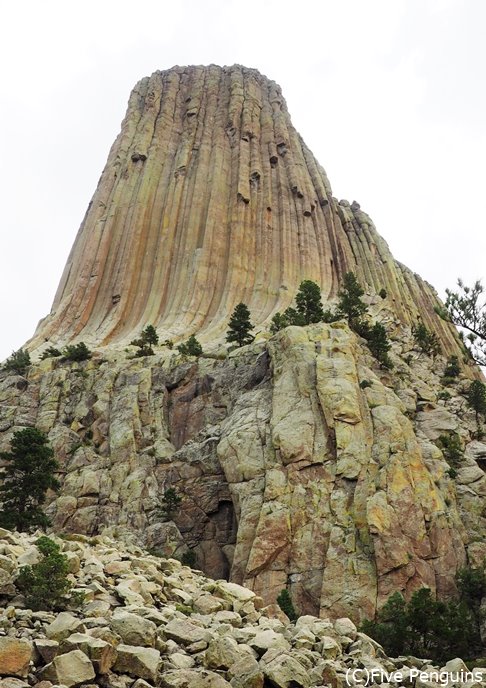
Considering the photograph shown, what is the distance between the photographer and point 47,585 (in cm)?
1532

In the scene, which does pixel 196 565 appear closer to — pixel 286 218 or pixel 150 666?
pixel 150 666

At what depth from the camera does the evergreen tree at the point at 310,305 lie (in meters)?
56.0

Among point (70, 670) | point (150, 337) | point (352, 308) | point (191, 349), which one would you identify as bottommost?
point (70, 670)

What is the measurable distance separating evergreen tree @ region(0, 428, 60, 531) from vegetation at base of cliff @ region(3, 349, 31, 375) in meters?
23.1

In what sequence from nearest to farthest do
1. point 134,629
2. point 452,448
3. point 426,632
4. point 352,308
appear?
point 134,629, point 426,632, point 452,448, point 352,308

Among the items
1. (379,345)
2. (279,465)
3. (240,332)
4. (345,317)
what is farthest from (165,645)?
(345,317)

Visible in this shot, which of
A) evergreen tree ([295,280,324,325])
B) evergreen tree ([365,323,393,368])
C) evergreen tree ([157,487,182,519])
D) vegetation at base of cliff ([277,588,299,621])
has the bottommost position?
vegetation at base of cliff ([277,588,299,621])

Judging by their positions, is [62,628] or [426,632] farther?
[426,632]

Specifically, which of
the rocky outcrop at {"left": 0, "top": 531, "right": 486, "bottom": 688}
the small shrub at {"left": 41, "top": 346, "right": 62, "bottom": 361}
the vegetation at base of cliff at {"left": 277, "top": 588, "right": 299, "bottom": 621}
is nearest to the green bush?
the vegetation at base of cliff at {"left": 277, "top": 588, "right": 299, "bottom": 621}

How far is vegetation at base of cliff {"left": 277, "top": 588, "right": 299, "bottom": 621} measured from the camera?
105 ft

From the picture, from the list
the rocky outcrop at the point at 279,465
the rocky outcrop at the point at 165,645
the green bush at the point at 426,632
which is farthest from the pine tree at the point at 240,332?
the rocky outcrop at the point at 165,645

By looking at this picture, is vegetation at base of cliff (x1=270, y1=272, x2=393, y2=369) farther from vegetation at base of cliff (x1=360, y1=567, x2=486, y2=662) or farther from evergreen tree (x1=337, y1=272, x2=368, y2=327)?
vegetation at base of cliff (x1=360, y1=567, x2=486, y2=662)

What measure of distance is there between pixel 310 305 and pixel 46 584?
4508 cm

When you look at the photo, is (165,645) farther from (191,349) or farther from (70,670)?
(191,349)
